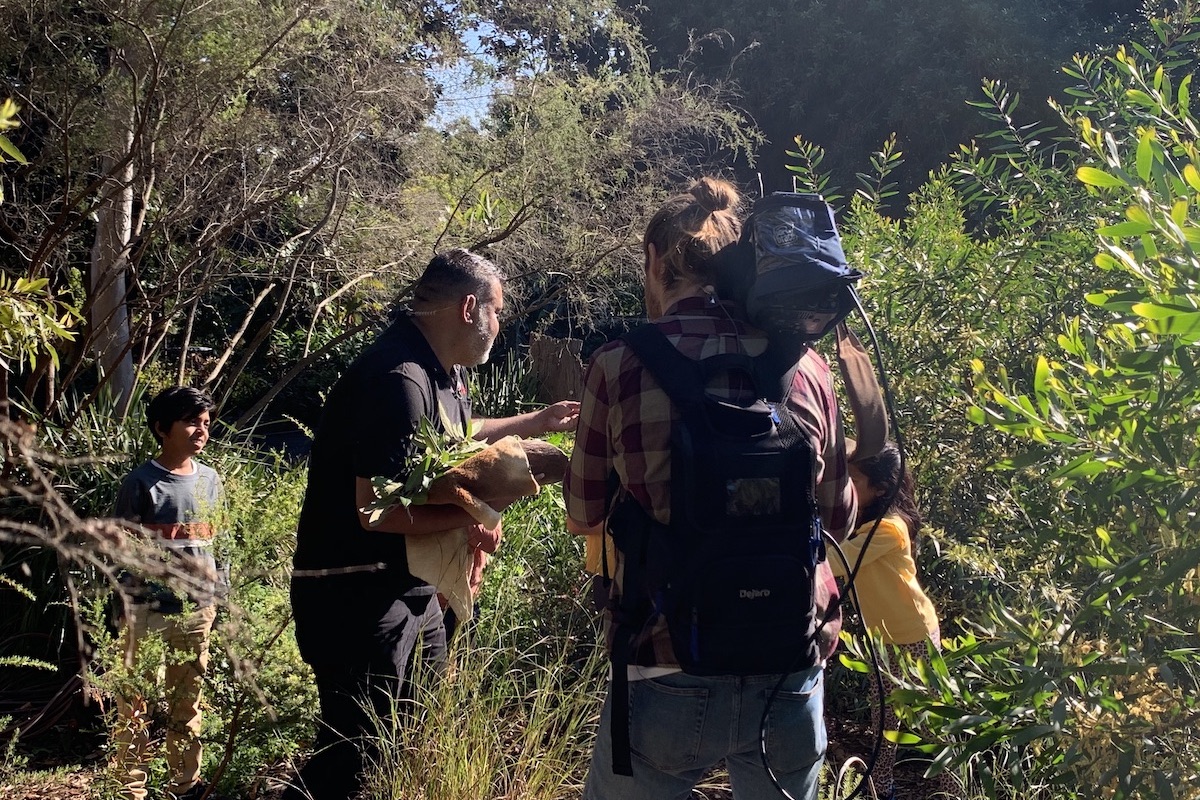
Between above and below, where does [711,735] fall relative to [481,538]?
below

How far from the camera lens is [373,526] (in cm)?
282

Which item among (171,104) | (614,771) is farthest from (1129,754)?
(171,104)

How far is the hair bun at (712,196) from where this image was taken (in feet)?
7.75

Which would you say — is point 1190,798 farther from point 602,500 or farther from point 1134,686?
point 602,500

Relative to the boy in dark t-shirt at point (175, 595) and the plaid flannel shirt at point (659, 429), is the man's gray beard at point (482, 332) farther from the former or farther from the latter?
the boy in dark t-shirt at point (175, 595)

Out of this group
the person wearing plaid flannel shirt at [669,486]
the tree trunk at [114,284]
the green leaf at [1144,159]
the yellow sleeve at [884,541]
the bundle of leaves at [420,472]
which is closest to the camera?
the green leaf at [1144,159]

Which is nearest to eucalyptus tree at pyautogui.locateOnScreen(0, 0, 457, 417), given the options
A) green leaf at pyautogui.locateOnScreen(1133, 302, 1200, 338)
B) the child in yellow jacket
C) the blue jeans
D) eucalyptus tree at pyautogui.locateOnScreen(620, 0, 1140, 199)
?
the child in yellow jacket

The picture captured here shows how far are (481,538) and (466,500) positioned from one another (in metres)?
0.27

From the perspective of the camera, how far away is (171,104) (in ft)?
18.0

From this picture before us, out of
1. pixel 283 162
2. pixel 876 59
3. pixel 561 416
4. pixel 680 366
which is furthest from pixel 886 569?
pixel 876 59

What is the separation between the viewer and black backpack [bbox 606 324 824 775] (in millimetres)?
2039

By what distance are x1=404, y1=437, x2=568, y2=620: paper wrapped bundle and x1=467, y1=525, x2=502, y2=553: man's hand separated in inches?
1.3

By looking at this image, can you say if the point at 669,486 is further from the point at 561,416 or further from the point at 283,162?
the point at 283,162

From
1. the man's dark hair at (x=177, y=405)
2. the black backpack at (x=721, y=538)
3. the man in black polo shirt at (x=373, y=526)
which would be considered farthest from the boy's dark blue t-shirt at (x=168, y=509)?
the black backpack at (x=721, y=538)
